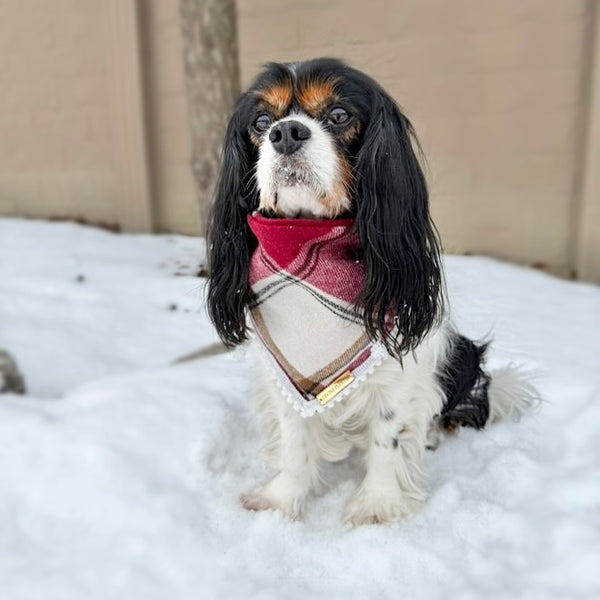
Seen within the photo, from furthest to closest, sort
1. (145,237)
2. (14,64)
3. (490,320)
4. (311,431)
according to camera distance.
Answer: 1. (14,64)
2. (145,237)
3. (490,320)
4. (311,431)

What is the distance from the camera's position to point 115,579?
4.33ft

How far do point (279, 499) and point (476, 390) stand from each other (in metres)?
0.72

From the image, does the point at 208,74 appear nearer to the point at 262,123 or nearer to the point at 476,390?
the point at 262,123

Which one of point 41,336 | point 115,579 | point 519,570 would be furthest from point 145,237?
point 519,570

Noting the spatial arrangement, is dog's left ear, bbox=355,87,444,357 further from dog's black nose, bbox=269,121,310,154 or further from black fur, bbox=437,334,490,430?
black fur, bbox=437,334,490,430

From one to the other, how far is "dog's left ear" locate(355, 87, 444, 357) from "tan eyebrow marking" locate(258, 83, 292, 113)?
194mm

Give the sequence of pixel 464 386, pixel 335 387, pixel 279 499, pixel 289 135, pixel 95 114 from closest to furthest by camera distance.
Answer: pixel 289 135, pixel 335 387, pixel 279 499, pixel 464 386, pixel 95 114

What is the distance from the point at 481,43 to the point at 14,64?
3797mm

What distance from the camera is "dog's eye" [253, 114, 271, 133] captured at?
1.44 m

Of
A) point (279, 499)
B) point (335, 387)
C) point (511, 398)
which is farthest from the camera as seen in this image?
point (511, 398)

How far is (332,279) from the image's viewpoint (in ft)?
4.72

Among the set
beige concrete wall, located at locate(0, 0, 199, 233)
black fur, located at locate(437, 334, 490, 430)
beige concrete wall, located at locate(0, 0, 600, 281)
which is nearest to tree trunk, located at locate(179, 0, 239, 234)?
beige concrete wall, located at locate(0, 0, 600, 281)

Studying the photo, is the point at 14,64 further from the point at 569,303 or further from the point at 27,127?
the point at 569,303

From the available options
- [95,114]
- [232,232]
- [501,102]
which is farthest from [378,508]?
[95,114]
